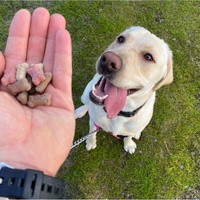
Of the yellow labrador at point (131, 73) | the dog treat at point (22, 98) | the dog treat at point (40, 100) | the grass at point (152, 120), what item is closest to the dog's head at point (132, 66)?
the yellow labrador at point (131, 73)

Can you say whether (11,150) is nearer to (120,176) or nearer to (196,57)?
(120,176)

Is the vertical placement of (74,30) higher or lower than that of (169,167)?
higher

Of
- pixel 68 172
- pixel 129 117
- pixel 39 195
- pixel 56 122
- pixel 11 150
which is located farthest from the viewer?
pixel 68 172

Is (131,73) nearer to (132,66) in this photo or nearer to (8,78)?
(132,66)

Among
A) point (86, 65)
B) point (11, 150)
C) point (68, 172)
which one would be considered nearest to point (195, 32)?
point (86, 65)

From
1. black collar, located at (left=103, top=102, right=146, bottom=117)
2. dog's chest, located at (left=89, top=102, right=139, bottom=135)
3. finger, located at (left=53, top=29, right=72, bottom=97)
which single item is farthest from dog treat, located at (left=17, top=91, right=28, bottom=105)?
black collar, located at (left=103, top=102, right=146, bottom=117)

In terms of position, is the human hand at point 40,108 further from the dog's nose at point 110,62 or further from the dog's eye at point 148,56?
the dog's eye at point 148,56

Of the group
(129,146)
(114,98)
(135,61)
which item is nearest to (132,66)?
(135,61)
